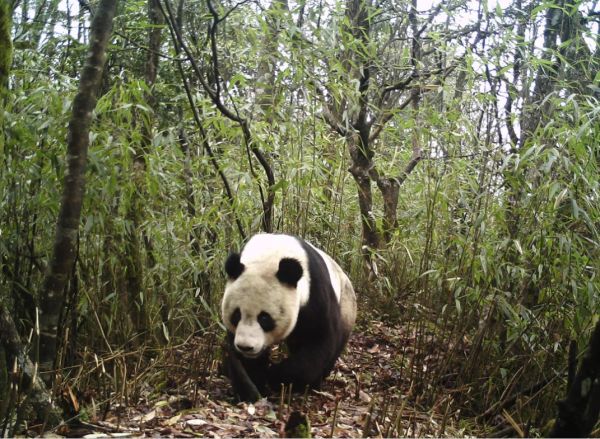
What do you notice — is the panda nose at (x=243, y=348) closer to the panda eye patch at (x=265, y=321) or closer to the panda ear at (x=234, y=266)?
the panda eye patch at (x=265, y=321)

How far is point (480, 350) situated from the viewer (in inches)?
180

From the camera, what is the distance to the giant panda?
414cm

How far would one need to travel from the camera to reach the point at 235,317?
4.20 meters

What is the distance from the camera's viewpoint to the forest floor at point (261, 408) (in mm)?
3264

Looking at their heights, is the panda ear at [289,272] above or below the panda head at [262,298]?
above

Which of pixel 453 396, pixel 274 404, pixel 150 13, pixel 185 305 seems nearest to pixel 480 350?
pixel 453 396

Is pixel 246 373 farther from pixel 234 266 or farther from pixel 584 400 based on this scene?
pixel 584 400

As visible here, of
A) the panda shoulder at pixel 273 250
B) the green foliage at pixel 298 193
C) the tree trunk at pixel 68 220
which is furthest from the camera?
the panda shoulder at pixel 273 250

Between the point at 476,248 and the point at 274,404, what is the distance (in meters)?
1.75

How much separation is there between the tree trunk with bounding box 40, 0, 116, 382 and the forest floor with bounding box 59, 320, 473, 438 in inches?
19.2

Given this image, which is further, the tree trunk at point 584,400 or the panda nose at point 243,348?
the panda nose at point 243,348

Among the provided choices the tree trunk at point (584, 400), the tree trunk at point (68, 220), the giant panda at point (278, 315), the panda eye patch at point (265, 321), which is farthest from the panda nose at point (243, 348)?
the tree trunk at point (584, 400)

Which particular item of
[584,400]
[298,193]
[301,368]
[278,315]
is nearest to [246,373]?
[301,368]

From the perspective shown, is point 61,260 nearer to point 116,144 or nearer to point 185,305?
point 116,144
